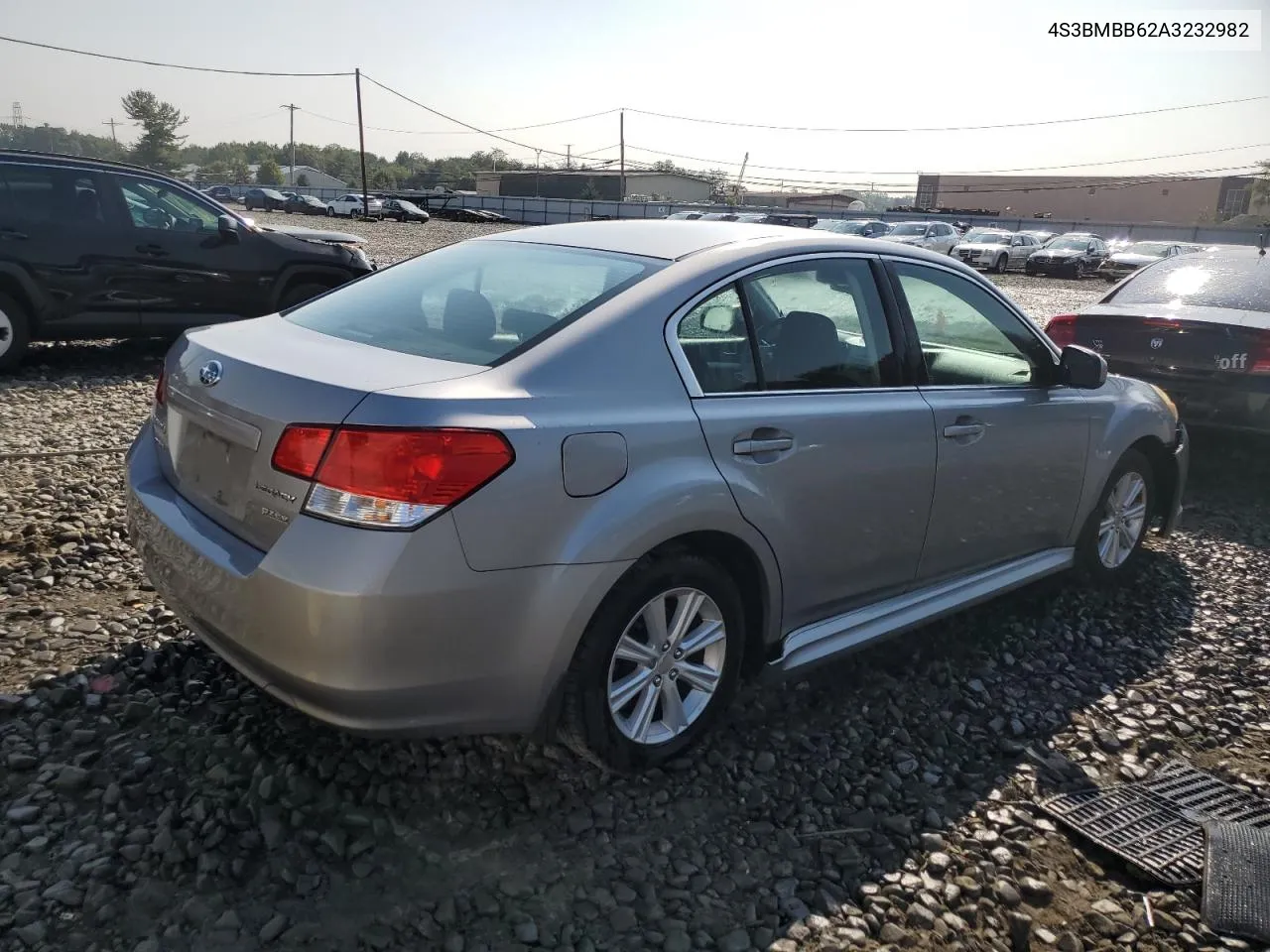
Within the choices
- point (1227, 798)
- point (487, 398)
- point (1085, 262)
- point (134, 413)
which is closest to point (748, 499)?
point (487, 398)

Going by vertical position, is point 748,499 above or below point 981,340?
below

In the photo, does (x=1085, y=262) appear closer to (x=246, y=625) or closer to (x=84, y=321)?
(x=84, y=321)

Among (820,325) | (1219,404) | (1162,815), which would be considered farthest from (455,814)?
(1219,404)

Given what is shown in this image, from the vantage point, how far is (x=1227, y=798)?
3.28 m

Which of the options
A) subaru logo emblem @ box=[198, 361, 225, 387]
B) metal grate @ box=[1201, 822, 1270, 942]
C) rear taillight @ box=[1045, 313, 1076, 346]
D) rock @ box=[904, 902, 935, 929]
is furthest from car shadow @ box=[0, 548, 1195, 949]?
rear taillight @ box=[1045, 313, 1076, 346]

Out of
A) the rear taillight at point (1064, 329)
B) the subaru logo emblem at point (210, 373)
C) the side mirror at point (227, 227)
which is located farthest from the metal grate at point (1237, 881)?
the side mirror at point (227, 227)

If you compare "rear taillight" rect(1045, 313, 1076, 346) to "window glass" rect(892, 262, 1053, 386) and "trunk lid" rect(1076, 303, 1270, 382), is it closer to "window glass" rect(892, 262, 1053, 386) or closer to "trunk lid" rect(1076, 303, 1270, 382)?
"trunk lid" rect(1076, 303, 1270, 382)

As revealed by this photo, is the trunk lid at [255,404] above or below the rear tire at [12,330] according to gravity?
above

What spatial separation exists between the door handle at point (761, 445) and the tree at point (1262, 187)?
87.6m

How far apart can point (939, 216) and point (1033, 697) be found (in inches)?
2268

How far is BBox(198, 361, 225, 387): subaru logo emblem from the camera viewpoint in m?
2.85

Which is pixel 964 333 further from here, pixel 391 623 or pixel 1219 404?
pixel 1219 404

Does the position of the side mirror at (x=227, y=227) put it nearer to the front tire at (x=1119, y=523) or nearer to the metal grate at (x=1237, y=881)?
the front tire at (x=1119, y=523)

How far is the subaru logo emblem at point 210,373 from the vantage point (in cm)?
285
